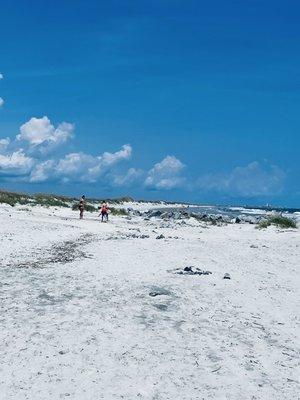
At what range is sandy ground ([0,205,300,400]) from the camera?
7.75 meters

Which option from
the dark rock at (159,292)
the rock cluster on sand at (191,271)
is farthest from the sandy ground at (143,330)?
the rock cluster on sand at (191,271)

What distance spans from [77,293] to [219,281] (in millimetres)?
4772

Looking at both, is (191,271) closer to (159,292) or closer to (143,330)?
(159,292)

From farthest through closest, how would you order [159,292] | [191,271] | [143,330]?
[191,271] → [159,292] → [143,330]

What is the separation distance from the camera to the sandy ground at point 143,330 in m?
7.75

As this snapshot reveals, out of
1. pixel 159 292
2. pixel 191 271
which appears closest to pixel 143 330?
pixel 159 292

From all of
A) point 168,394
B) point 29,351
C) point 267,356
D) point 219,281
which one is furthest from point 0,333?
point 219,281

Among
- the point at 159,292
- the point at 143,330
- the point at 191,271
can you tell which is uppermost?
the point at 191,271

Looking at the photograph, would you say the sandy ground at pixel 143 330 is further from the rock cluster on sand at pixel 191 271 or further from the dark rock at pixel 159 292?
the rock cluster on sand at pixel 191 271

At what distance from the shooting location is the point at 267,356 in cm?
922

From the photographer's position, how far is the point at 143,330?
33.7 ft

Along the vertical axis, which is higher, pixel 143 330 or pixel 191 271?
pixel 191 271

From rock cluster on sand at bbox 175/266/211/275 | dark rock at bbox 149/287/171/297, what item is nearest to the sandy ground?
dark rock at bbox 149/287/171/297

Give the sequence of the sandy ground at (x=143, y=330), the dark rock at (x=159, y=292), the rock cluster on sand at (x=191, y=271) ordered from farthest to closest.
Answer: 1. the rock cluster on sand at (x=191, y=271)
2. the dark rock at (x=159, y=292)
3. the sandy ground at (x=143, y=330)
